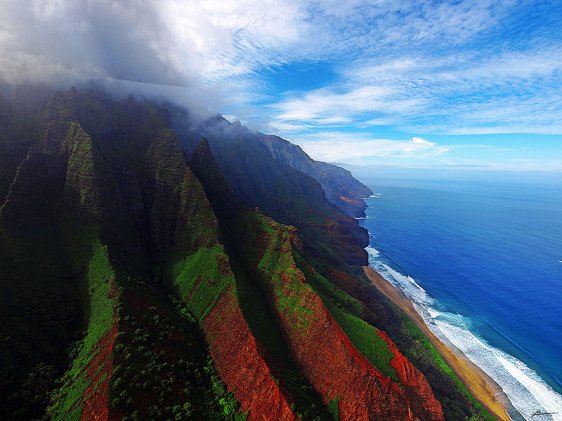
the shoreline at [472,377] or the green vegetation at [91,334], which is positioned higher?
the green vegetation at [91,334]

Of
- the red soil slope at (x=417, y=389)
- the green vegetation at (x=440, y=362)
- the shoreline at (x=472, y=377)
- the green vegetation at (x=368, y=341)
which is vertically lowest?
the shoreline at (x=472, y=377)

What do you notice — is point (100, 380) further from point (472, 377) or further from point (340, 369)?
point (472, 377)

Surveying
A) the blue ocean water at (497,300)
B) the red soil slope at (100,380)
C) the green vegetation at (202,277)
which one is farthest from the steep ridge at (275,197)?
the red soil slope at (100,380)

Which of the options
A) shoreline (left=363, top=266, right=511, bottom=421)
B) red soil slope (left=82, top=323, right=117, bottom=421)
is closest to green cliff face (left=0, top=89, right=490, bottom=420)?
red soil slope (left=82, top=323, right=117, bottom=421)

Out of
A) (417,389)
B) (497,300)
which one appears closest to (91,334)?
(417,389)

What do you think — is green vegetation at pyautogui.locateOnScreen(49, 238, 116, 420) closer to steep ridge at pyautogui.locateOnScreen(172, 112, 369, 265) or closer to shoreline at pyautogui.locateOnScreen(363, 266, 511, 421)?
steep ridge at pyautogui.locateOnScreen(172, 112, 369, 265)

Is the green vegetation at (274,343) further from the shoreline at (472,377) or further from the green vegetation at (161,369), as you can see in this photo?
the shoreline at (472,377)
